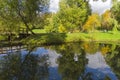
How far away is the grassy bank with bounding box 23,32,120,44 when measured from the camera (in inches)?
2302

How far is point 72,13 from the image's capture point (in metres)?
81.9

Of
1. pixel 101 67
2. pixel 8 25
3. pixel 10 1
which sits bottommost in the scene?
pixel 101 67

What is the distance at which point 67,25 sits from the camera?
83688mm

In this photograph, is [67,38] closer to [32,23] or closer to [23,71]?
[32,23]

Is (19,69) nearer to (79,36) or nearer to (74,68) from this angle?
(74,68)

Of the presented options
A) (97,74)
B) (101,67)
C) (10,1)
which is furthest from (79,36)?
(97,74)

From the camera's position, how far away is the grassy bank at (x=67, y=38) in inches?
2302

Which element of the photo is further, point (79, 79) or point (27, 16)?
point (27, 16)

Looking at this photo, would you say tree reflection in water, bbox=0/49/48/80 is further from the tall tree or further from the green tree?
the green tree

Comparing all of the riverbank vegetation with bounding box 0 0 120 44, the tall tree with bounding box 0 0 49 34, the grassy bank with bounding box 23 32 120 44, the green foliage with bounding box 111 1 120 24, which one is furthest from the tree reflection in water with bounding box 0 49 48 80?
the green foliage with bounding box 111 1 120 24

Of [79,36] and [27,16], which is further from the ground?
[27,16]

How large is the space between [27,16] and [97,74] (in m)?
36.0

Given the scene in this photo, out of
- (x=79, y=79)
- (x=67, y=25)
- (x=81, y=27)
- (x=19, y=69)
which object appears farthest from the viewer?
(x=81, y=27)

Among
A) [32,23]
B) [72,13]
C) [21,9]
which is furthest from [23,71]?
[72,13]
